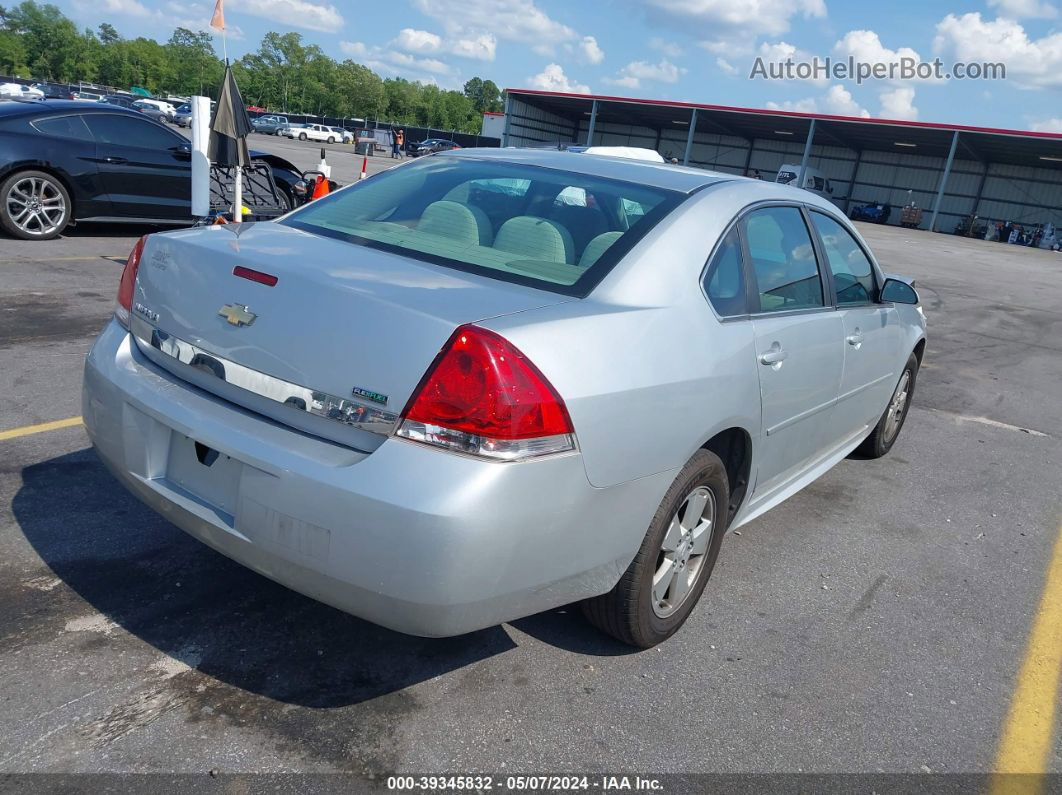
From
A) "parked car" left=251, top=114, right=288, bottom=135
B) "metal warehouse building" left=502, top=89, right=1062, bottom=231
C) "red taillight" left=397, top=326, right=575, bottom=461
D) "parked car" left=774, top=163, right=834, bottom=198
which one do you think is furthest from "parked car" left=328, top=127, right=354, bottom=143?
"red taillight" left=397, top=326, right=575, bottom=461

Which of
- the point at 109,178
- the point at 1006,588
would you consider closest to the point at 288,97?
the point at 109,178

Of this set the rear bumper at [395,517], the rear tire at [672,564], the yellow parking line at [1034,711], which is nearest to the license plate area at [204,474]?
the rear bumper at [395,517]

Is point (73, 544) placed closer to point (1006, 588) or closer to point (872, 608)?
point (872, 608)

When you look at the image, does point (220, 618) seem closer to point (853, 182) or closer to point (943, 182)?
point (943, 182)

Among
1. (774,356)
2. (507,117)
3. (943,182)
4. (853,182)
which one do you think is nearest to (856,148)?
(853,182)

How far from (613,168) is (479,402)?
5.57 ft

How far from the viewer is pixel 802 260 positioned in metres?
3.78

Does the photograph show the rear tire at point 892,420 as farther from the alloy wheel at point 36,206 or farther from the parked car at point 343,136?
Answer: the parked car at point 343,136

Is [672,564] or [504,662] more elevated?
[672,564]

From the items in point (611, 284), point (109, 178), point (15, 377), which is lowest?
point (15, 377)

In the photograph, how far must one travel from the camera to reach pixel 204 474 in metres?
2.52

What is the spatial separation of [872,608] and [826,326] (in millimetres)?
1186

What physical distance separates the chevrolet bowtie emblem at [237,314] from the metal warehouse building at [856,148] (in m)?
44.1

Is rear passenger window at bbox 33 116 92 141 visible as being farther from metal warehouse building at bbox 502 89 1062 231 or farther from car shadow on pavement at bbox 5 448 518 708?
metal warehouse building at bbox 502 89 1062 231
